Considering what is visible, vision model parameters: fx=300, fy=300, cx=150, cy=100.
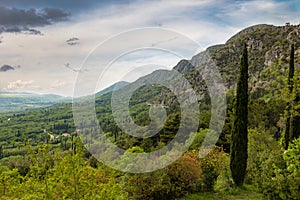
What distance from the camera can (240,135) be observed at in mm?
19469

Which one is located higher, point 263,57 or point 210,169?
point 263,57

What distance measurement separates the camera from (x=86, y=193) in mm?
8680

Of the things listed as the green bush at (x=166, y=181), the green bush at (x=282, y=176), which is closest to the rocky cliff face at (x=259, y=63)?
the green bush at (x=166, y=181)

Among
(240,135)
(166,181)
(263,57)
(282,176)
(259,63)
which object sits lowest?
(166,181)

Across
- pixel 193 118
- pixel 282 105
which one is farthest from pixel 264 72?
pixel 193 118

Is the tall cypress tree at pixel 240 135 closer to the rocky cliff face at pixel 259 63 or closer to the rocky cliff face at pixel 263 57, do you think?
the rocky cliff face at pixel 259 63

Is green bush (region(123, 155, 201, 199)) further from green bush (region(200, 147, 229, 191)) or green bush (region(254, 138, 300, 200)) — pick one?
green bush (region(254, 138, 300, 200))

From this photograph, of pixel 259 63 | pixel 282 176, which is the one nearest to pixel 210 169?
pixel 282 176

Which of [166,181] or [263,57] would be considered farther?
[263,57]

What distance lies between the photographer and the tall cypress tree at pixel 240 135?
1916 cm

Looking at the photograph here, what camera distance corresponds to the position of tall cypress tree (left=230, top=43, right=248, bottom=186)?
19156 millimetres

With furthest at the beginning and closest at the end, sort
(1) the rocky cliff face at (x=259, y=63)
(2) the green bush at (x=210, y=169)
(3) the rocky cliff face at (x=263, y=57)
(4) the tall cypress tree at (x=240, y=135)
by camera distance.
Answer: (3) the rocky cliff face at (x=263, y=57) < (1) the rocky cliff face at (x=259, y=63) < (4) the tall cypress tree at (x=240, y=135) < (2) the green bush at (x=210, y=169)

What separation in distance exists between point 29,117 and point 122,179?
12902 cm

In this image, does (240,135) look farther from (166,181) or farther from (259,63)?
(259,63)
